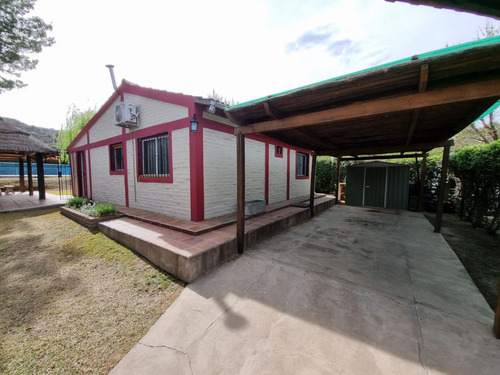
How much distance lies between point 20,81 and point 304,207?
14.6 meters

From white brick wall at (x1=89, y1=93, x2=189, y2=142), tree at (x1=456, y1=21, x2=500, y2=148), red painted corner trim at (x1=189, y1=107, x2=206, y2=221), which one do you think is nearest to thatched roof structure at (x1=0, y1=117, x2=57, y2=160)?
white brick wall at (x1=89, y1=93, x2=189, y2=142)

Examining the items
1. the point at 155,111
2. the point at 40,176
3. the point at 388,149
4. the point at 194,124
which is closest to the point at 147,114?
the point at 155,111

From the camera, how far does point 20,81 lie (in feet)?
31.2

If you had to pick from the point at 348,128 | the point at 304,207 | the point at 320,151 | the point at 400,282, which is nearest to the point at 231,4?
the point at 348,128

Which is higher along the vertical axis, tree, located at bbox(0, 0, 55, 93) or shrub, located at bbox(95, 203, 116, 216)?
tree, located at bbox(0, 0, 55, 93)

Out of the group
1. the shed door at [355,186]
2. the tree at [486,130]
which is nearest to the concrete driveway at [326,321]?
the shed door at [355,186]

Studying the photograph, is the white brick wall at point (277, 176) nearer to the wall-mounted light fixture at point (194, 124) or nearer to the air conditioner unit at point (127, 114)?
the wall-mounted light fixture at point (194, 124)

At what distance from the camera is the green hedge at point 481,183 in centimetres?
496

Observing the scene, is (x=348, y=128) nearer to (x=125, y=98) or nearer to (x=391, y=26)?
(x=391, y=26)

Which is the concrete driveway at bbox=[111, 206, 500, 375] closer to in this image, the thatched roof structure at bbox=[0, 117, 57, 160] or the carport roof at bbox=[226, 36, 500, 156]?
the carport roof at bbox=[226, 36, 500, 156]

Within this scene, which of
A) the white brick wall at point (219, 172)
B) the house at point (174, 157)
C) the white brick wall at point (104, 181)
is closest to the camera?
the house at point (174, 157)

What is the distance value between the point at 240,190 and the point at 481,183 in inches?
271

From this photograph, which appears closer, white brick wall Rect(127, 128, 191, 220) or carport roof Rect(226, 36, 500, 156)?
carport roof Rect(226, 36, 500, 156)

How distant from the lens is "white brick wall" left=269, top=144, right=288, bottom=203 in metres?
7.87
